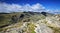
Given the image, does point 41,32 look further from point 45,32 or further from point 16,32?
point 16,32

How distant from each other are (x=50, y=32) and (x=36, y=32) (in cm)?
807

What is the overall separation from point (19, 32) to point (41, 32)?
87.5 feet

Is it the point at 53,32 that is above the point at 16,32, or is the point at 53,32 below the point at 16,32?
above

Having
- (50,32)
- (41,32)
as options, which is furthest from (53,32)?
(41,32)

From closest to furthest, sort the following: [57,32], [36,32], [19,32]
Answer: [57,32] → [36,32] → [19,32]

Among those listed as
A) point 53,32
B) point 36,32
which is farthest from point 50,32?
point 36,32

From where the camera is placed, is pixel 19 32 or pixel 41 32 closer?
pixel 41 32

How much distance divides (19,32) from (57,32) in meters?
33.4

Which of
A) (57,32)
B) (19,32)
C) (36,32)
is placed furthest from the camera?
(19,32)

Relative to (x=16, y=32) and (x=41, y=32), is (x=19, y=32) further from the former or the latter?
(x=41, y=32)

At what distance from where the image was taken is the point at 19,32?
79.1 m

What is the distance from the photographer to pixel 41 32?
57.0 meters

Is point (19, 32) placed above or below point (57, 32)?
below

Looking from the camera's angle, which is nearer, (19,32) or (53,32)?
(53,32)
